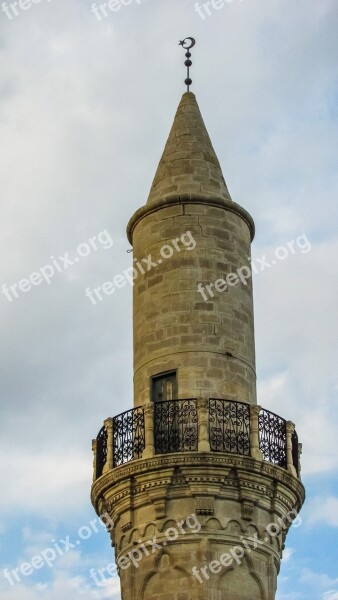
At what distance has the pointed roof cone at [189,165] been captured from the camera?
94.7 ft

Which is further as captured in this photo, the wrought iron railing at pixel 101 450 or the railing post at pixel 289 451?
the wrought iron railing at pixel 101 450

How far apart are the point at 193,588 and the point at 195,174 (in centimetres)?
905

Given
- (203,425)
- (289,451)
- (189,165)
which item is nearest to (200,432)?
(203,425)

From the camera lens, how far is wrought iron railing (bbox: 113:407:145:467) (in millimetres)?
26250

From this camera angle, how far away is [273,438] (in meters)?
26.5

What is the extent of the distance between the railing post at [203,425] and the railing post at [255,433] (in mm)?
896

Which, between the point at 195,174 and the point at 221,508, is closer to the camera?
the point at 221,508

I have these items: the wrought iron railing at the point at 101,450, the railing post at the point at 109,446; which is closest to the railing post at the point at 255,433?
the railing post at the point at 109,446

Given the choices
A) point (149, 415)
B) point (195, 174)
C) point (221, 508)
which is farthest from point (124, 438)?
point (195, 174)

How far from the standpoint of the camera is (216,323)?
27266 millimetres

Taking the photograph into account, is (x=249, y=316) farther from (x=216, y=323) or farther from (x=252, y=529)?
(x=252, y=529)

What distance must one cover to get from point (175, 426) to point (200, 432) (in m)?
0.60

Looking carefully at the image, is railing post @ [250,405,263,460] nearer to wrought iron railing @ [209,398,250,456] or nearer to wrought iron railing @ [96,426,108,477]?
wrought iron railing @ [209,398,250,456]

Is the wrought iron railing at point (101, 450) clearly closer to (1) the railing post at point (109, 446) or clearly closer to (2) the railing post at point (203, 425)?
(1) the railing post at point (109, 446)
